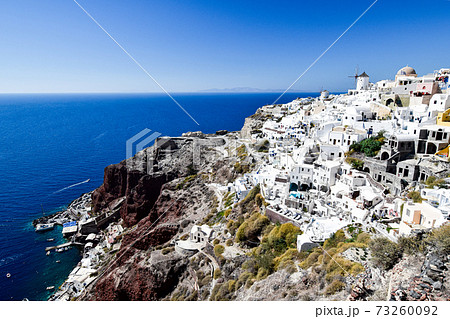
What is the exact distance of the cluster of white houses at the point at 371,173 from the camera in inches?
692

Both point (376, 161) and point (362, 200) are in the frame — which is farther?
point (376, 161)

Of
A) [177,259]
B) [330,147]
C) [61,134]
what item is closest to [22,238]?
[177,259]

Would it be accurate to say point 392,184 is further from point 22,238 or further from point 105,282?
point 22,238

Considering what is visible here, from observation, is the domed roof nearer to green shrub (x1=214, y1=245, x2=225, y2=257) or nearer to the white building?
the white building

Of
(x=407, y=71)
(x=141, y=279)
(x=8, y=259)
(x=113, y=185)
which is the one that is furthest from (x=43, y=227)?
(x=407, y=71)

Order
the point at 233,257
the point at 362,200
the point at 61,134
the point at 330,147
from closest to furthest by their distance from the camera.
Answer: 1. the point at 362,200
2. the point at 233,257
3. the point at 330,147
4. the point at 61,134

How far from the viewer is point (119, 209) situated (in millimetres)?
50000

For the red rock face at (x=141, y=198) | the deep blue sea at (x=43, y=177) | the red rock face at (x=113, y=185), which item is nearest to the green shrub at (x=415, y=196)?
the deep blue sea at (x=43, y=177)

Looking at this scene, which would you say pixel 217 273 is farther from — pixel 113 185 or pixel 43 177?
pixel 43 177

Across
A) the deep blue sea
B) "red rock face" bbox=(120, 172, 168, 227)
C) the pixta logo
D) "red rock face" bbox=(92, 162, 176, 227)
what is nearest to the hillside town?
"red rock face" bbox=(120, 172, 168, 227)

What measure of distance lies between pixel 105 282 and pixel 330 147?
28369mm

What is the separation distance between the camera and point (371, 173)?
23.5 m

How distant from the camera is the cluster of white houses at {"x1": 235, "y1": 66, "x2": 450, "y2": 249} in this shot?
17584 millimetres
